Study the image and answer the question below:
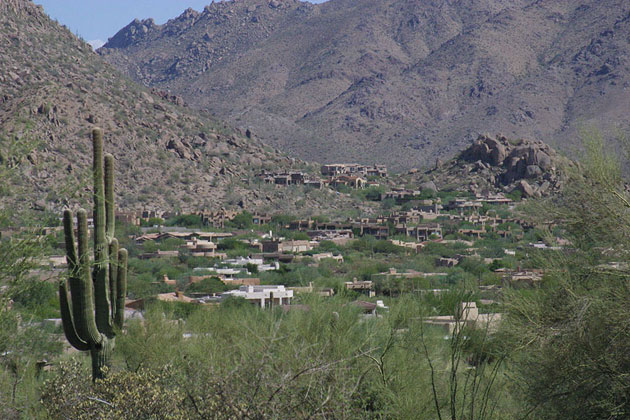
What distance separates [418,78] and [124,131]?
3395 inches

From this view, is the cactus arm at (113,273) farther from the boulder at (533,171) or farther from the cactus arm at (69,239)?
the boulder at (533,171)

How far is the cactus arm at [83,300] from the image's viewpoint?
435 inches

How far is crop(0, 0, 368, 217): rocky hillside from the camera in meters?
69.0

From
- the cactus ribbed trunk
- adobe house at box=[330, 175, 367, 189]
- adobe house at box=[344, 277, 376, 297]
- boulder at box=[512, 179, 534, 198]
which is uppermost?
adobe house at box=[330, 175, 367, 189]

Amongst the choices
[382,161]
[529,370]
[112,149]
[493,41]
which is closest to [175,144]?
[112,149]

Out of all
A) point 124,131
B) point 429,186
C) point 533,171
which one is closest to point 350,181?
point 429,186

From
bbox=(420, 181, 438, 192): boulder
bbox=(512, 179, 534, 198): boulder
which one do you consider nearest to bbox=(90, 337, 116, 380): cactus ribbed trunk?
bbox=(512, 179, 534, 198): boulder

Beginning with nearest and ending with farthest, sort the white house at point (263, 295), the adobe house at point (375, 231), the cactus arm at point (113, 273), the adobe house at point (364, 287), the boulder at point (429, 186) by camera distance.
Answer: the cactus arm at point (113, 273), the white house at point (263, 295), the adobe house at point (364, 287), the adobe house at point (375, 231), the boulder at point (429, 186)

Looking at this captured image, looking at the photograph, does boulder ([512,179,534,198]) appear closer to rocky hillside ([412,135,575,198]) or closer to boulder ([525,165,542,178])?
rocky hillside ([412,135,575,198])

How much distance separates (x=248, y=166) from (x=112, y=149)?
1833 centimetres

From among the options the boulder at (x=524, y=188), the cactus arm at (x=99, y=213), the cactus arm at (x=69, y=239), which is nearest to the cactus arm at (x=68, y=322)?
the cactus arm at (x=99, y=213)

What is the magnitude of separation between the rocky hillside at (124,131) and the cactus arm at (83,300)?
50323 millimetres

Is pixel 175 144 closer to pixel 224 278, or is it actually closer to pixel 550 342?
pixel 224 278

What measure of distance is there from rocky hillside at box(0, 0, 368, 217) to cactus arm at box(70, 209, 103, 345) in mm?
50323
